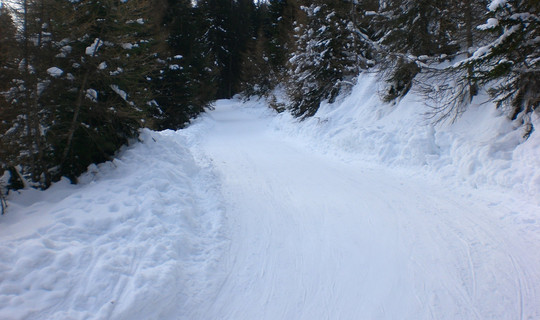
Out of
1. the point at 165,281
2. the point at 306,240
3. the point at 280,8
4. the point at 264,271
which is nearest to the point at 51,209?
the point at 165,281

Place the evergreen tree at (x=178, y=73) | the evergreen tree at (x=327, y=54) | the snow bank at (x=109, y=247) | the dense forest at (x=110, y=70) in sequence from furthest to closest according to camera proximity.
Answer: the evergreen tree at (x=178, y=73), the evergreen tree at (x=327, y=54), the dense forest at (x=110, y=70), the snow bank at (x=109, y=247)

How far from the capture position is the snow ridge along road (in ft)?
10.5

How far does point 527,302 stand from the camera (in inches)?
121

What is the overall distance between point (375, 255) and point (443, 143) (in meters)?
4.83

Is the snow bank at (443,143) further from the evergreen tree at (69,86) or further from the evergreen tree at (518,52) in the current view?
the evergreen tree at (69,86)

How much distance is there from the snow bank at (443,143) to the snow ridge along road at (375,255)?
58 cm

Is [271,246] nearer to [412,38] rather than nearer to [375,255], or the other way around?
[375,255]

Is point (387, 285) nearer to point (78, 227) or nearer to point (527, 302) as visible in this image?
point (527, 302)

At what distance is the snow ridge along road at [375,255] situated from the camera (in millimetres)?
3199

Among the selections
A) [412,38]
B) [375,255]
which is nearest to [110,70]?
[375,255]

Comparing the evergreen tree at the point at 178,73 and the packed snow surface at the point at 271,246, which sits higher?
the evergreen tree at the point at 178,73

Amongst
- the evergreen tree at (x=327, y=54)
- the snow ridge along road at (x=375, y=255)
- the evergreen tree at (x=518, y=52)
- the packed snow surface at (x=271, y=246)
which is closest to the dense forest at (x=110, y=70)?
the evergreen tree at (x=518, y=52)

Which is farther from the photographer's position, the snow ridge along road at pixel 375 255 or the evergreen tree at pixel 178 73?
the evergreen tree at pixel 178 73

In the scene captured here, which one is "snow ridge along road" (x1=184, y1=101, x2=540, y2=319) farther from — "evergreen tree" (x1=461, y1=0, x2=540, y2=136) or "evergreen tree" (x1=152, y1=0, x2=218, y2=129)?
"evergreen tree" (x1=152, y1=0, x2=218, y2=129)
